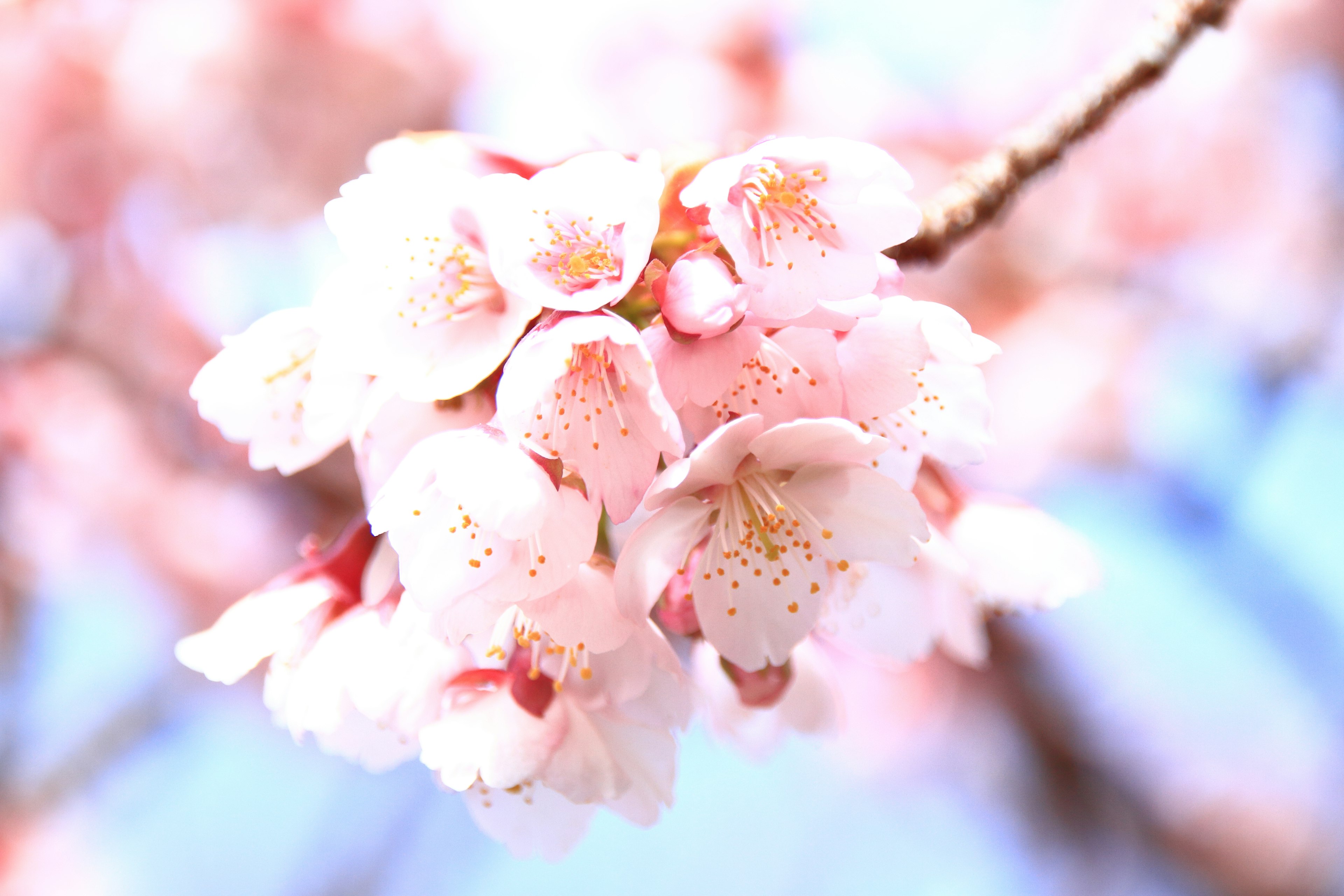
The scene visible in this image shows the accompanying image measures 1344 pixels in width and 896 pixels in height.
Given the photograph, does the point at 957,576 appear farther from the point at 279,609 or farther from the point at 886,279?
the point at 279,609

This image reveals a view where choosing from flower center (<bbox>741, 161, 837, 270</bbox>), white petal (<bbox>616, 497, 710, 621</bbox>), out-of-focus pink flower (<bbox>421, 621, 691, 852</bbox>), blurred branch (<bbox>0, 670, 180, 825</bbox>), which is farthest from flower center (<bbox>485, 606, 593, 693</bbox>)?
blurred branch (<bbox>0, 670, 180, 825</bbox>)

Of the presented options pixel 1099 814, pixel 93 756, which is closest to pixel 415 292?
pixel 1099 814

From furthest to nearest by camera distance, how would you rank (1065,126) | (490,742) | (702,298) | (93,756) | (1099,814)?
(93,756), (1099,814), (1065,126), (490,742), (702,298)

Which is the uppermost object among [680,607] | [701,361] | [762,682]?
[701,361]

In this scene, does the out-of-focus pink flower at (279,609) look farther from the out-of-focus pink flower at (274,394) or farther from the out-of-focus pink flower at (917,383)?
the out-of-focus pink flower at (917,383)

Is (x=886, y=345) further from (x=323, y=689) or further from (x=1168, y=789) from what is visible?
(x=1168, y=789)
